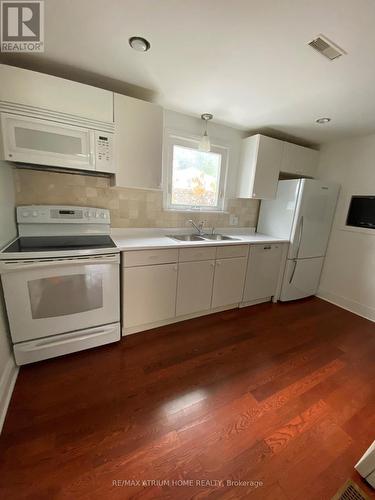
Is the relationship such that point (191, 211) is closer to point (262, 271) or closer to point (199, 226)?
point (199, 226)

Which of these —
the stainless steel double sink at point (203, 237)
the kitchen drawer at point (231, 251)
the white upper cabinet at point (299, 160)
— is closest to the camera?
the kitchen drawer at point (231, 251)

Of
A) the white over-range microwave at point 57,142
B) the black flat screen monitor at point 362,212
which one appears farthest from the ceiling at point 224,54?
the black flat screen monitor at point 362,212

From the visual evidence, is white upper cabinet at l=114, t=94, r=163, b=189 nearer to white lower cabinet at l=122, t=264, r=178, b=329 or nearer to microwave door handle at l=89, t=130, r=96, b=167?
microwave door handle at l=89, t=130, r=96, b=167

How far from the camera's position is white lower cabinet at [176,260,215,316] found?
2170 millimetres

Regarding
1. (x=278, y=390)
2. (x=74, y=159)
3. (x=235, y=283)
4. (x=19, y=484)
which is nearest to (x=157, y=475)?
(x=19, y=484)

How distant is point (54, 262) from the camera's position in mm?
1518

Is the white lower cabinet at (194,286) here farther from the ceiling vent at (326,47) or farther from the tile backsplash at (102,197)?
the ceiling vent at (326,47)

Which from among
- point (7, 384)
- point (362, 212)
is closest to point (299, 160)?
point (362, 212)

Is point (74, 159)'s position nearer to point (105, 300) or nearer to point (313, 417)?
point (105, 300)

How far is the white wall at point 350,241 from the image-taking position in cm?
269

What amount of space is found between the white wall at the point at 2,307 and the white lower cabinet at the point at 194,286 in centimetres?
139

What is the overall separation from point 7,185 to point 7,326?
107 cm

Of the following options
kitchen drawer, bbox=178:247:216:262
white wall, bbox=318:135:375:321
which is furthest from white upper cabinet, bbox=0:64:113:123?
white wall, bbox=318:135:375:321

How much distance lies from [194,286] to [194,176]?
1412 mm
